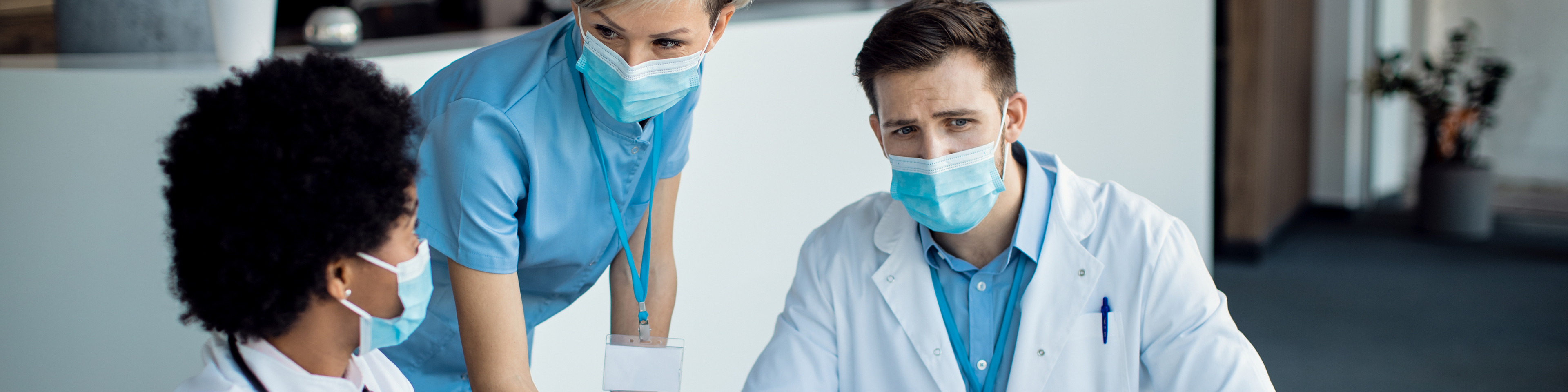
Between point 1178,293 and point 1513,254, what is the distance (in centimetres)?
522

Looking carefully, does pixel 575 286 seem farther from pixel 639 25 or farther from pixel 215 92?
pixel 215 92

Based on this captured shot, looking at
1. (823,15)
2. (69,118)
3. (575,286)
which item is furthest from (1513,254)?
(69,118)

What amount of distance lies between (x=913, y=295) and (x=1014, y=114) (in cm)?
33

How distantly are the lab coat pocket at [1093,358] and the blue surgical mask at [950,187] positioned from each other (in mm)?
232

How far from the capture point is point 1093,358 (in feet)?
5.35

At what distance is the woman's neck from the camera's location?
1026 millimetres

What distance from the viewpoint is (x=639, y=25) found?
1.37 m

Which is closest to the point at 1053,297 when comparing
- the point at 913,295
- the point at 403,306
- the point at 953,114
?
the point at 913,295

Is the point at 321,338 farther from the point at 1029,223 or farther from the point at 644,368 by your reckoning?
the point at 1029,223

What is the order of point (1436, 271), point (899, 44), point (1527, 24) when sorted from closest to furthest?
point (899, 44) → point (1436, 271) → point (1527, 24)

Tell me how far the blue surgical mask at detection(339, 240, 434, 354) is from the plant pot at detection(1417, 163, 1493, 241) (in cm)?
621

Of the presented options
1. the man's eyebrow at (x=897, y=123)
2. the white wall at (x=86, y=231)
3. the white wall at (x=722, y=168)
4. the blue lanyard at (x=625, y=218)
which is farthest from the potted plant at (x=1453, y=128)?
the white wall at (x=86, y=231)

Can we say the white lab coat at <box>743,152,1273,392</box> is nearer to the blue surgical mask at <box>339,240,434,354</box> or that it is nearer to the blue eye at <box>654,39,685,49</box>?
the blue eye at <box>654,39,685,49</box>

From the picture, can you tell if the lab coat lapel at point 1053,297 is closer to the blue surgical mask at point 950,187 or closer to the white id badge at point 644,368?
the blue surgical mask at point 950,187
